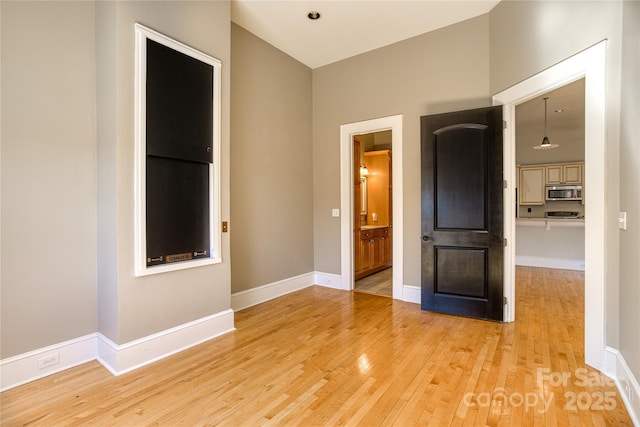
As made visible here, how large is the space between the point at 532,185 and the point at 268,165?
6.14 metres

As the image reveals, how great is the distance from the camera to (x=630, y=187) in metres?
1.91

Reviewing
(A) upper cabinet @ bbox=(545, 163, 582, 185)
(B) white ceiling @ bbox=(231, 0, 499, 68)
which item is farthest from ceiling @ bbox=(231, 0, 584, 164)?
(A) upper cabinet @ bbox=(545, 163, 582, 185)

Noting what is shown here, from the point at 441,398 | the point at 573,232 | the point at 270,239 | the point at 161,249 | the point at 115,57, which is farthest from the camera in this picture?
the point at 573,232

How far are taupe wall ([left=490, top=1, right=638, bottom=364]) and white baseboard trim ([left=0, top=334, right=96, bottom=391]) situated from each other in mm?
3988

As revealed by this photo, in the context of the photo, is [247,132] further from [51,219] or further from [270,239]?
[51,219]

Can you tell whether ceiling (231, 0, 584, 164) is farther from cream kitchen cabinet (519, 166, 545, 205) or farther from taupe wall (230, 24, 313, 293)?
cream kitchen cabinet (519, 166, 545, 205)

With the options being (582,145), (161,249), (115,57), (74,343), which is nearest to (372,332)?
(161,249)

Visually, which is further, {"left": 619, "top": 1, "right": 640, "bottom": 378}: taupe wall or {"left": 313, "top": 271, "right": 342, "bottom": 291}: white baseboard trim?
{"left": 313, "top": 271, "right": 342, "bottom": 291}: white baseboard trim

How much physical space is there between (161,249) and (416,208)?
2.93 metres

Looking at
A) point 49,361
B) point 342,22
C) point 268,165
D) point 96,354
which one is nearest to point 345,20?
point 342,22

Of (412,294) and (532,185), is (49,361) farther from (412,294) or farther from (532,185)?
(532,185)

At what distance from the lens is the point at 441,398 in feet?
6.48

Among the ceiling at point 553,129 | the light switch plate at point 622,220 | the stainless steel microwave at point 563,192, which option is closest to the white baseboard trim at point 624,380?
the light switch plate at point 622,220

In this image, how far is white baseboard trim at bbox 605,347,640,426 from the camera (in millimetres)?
1732
